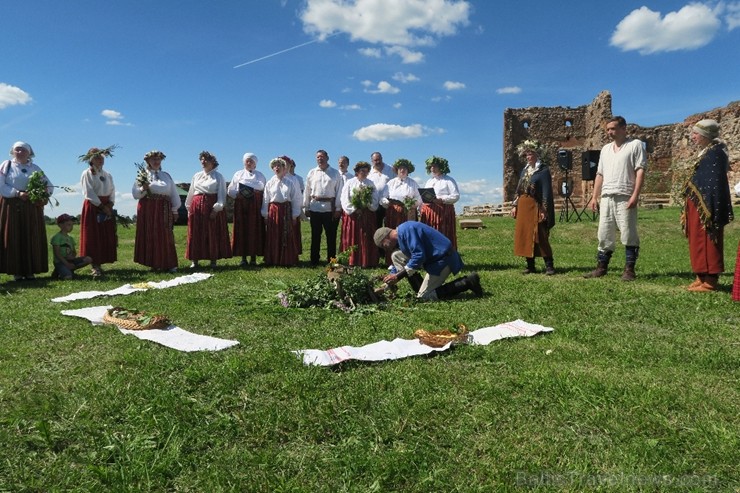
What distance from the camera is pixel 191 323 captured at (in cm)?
471

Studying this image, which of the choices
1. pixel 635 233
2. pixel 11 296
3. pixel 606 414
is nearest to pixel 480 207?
pixel 635 233

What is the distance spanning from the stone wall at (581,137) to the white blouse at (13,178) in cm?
2686

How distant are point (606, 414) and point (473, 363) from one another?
0.96m

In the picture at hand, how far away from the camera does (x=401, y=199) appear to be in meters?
8.71

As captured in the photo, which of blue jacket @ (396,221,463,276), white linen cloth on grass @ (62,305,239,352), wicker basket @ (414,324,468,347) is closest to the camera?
wicker basket @ (414,324,468,347)

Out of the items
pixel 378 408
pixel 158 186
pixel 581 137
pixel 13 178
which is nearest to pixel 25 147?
pixel 13 178

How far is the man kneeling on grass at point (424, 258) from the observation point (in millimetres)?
5617

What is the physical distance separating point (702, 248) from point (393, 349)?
410 centimetres

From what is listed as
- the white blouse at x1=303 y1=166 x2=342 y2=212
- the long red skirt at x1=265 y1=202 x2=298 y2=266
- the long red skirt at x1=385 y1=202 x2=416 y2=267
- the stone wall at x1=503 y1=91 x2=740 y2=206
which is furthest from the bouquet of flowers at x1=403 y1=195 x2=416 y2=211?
the stone wall at x1=503 y1=91 x2=740 y2=206

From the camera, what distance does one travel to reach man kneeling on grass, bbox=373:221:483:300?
5617 millimetres

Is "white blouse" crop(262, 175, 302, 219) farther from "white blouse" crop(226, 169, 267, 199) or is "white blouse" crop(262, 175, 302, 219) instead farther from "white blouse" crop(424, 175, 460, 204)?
"white blouse" crop(424, 175, 460, 204)

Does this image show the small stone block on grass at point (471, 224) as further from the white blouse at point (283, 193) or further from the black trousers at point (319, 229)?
the white blouse at point (283, 193)

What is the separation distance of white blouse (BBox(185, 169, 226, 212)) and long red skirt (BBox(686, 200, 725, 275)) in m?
6.87

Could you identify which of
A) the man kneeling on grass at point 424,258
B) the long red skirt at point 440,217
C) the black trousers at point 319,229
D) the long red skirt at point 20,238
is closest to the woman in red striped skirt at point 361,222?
the black trousers at point 319,229
